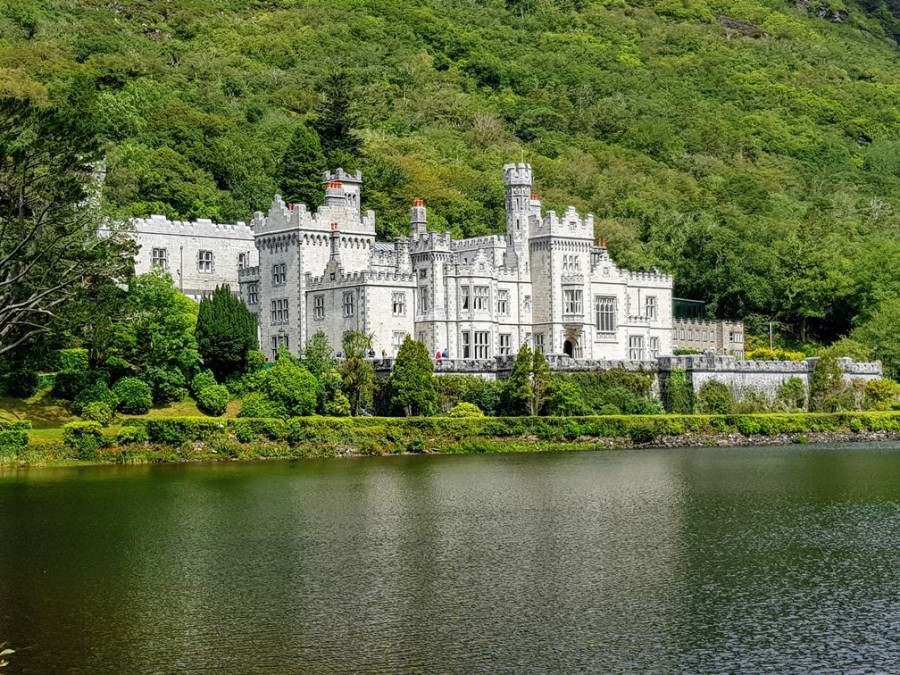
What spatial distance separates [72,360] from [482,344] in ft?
70.1

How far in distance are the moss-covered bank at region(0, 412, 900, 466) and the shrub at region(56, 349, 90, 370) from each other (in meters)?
7.46

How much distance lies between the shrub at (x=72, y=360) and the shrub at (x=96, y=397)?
9.77ft

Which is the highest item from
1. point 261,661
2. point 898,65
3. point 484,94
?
point 898,65

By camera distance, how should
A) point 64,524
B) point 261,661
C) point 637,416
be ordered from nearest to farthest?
point 261,661, point 64,524, point 637,416

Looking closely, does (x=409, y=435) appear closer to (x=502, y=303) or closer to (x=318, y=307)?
(x=318, y=307)

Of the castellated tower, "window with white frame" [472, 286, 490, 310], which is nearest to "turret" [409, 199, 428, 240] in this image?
"window with white frame" [472, 286, 490, 310]

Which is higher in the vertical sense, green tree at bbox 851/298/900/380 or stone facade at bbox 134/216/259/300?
stone facade at bbox 134/216/259/300

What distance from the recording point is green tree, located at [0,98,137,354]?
4459cm

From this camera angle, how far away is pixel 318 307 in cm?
6944

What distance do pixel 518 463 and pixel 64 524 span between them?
72.7ft

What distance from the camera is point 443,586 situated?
27.4 meters

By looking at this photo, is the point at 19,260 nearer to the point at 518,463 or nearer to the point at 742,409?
the point at 518,463

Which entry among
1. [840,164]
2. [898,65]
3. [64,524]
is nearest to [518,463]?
[64,524]

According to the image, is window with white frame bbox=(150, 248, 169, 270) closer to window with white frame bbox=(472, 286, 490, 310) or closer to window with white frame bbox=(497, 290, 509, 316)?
window with white frame bbox=(472, 286, 490, 310)
